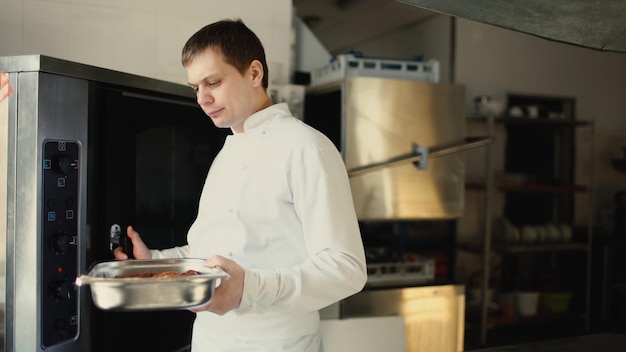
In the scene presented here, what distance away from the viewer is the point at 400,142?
2.86 m

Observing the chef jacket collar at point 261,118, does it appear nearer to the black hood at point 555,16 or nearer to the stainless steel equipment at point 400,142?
the black hood at point 555,16

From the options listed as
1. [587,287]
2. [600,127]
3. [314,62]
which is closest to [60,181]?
[314,62]

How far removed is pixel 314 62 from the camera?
3045mm

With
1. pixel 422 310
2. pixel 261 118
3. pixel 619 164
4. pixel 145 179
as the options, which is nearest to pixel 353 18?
pixel 619 164

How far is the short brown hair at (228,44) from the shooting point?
1.22 m

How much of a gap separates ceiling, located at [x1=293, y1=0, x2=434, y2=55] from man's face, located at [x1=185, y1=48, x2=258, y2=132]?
3.13 m

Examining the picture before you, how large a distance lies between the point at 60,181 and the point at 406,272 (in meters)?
1.98

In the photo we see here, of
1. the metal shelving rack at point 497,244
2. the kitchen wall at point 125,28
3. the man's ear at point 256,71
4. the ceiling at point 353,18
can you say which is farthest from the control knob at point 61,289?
the ceiling at point 353,18

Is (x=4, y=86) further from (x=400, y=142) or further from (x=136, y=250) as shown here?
(x=400, y=142)

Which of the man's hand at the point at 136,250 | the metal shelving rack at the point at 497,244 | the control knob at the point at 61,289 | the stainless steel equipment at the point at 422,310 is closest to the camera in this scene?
the control knob at the point at 61,289

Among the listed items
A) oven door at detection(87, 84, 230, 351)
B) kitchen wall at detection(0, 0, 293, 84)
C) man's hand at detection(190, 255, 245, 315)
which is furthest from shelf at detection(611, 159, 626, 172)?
man's hand at detection(190, 255, 245, 315)

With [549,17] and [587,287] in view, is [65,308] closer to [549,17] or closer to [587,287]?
[549,17]

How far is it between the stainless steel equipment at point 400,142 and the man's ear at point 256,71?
145 centimetres

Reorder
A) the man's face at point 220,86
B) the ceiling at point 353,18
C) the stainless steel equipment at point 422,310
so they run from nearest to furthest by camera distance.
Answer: the man's face at point 220,86 → the stainless steel equipment at point 422,310 → the ceiling at point 353,18
